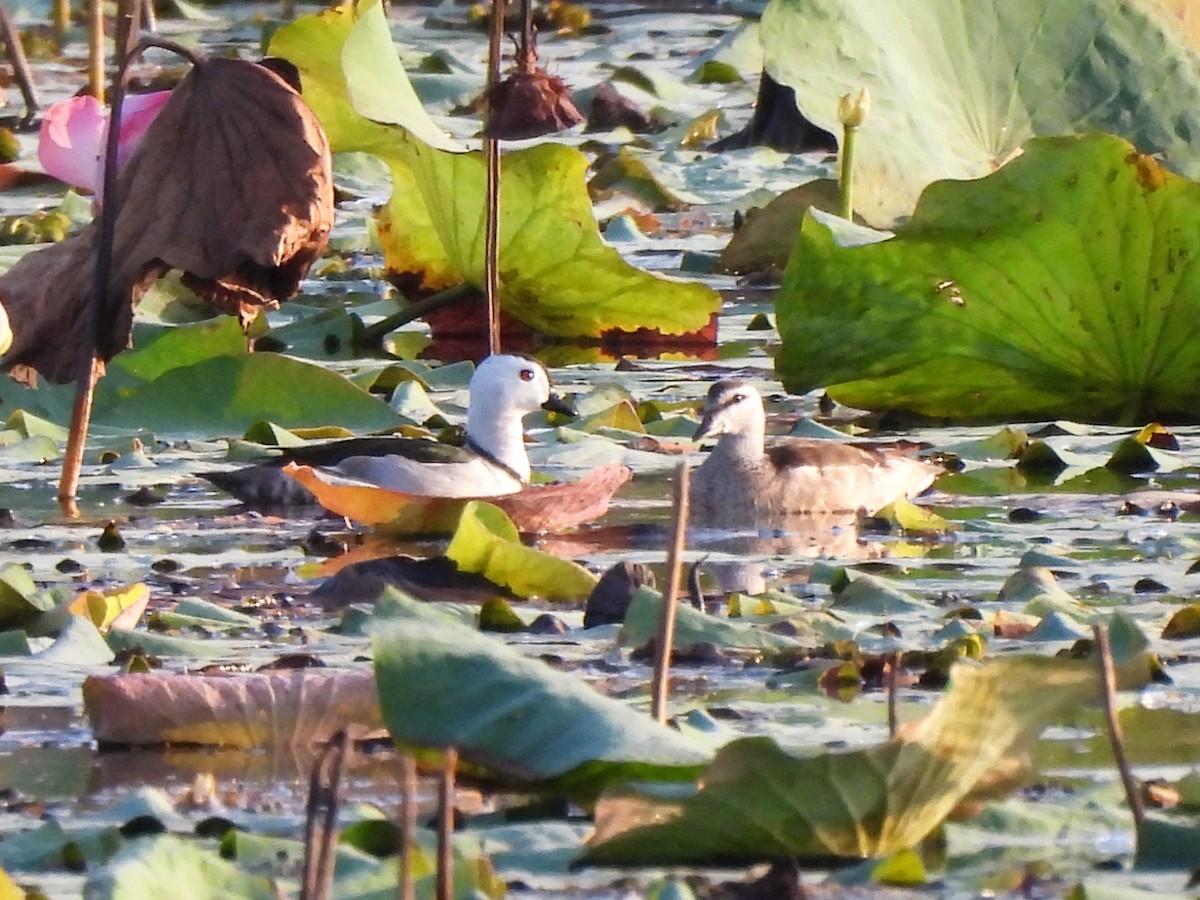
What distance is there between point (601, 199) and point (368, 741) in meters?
7.24

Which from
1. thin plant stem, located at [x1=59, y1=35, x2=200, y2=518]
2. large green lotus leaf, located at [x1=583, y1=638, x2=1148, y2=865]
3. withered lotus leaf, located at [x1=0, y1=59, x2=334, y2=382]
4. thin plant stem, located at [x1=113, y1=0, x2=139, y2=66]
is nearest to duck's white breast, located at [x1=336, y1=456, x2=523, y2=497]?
thin plant stem, located at [x1=59, y1=35, x2=200, y2=518]

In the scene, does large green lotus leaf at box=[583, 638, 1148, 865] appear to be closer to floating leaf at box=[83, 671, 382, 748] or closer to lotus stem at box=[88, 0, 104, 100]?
floating leaf at box=[83, 671, 382, 748]

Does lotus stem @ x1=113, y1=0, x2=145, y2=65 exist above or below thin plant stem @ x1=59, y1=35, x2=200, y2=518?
above

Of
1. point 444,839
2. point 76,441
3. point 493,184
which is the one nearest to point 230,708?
point 444,839

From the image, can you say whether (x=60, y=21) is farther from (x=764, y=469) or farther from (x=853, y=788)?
(x=853, y=788)

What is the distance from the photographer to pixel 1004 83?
723cm

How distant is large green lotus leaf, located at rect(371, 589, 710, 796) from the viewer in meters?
3.03

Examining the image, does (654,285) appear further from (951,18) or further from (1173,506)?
(1173,506)

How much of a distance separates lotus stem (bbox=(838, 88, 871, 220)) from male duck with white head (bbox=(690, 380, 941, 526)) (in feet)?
2.47

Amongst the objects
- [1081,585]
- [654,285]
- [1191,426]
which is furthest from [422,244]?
[1081,585]

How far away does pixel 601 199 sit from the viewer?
418 inches

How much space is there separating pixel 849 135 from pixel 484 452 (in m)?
1.36

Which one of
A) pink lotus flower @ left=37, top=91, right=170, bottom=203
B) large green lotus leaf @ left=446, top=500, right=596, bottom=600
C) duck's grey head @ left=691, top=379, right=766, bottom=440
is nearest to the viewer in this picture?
large green lotus leaf @ left=446, top=500, right=596, bottom=600

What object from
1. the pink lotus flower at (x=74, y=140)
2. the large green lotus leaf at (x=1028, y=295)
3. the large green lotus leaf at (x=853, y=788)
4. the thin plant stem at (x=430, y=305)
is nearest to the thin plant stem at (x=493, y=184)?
the thin plant stem at (x=430, y=305)
